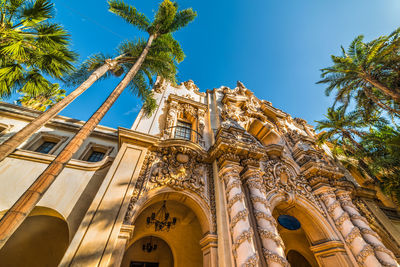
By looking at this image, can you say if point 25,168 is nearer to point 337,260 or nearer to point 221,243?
point 221,243

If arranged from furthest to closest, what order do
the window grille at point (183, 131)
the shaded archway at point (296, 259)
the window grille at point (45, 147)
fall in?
the shaded archway at point (296, 259) < the window grille at point (183, 131) < the window grille at point (45, 147)

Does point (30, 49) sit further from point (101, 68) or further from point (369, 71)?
point (369, 71)

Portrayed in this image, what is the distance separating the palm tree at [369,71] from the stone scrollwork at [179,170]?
12.6 metres

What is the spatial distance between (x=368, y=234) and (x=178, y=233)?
8878 mm

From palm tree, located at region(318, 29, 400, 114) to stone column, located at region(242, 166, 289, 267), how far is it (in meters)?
10.6

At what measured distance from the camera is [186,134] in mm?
10031

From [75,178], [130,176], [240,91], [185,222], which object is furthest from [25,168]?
[240,91]

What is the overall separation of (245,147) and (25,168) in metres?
8.52

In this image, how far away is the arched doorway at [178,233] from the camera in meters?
8.05

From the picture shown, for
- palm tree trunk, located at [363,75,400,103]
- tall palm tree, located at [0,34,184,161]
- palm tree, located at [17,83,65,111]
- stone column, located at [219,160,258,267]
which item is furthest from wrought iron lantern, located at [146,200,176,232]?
palm tree trunk, located at [363,75,400,103]

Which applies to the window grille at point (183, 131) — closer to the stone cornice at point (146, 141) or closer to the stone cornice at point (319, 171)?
the stone cornice at point (146, 141)

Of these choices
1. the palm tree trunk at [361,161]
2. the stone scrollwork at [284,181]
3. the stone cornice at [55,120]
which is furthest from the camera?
the palm tree trunk at [361,161]

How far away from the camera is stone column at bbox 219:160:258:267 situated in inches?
181

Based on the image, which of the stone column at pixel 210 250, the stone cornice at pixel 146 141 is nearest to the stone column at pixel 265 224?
the stone column at pixel 210 250
